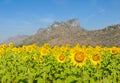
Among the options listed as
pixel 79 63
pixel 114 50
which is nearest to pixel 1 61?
pixel 114 50

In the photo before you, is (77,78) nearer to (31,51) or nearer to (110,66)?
(110,66)

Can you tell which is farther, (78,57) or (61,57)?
(61,57)

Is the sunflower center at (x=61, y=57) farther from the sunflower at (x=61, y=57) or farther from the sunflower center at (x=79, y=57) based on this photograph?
the sunflower center at (x=79, y=57)

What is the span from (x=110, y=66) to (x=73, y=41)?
435 feet

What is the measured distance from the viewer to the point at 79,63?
6.77m

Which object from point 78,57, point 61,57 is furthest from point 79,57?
point 61,57

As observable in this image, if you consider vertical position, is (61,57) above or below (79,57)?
above

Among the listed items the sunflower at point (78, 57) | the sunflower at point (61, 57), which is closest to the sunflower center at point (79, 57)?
the sunflower at point (78, 57)

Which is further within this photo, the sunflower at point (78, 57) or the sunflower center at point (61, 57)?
the sunflower center at point (61, 57)

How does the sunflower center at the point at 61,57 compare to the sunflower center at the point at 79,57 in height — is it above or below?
above

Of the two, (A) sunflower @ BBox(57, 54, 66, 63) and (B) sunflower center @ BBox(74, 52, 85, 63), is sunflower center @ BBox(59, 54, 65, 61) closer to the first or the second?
(A) sunflower @ BBox(57, 54, 66, 63)

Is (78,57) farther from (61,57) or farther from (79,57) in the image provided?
(61,57)

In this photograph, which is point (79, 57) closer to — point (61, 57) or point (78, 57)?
point (78, 57)

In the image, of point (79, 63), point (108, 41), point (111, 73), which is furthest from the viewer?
point (108, 41)
